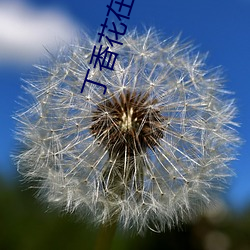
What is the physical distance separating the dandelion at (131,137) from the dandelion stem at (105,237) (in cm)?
16

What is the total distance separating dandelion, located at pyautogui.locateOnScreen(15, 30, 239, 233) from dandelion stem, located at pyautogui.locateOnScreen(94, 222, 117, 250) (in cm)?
16

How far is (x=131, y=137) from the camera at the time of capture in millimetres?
2256

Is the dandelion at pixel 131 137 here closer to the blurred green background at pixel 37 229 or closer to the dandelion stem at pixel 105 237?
the dandelion stem at pixel 105 237

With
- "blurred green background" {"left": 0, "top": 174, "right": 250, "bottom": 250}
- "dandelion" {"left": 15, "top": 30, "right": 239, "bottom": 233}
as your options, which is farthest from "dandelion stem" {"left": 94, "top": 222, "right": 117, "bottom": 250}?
"blurred green background" {"left": 0, "top": 174, "right": 250, "bottom": 250}

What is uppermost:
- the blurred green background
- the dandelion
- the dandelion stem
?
the dandelion

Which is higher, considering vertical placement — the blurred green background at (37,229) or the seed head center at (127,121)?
the seed head center at (127,121)

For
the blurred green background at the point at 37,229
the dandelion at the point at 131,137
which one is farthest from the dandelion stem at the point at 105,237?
the blurred green background at the point at 37,229

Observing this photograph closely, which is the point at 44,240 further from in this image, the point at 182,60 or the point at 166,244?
the point at 182,60

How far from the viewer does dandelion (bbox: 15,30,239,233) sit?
88.3 inches

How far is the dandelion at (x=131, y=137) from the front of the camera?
224cm

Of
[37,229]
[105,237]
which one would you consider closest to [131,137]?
[105,237]

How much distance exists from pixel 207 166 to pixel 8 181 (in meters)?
6.54

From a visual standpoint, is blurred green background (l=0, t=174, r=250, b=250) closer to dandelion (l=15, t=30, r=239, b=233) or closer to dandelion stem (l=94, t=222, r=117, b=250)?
dandelion (l=15, t=30, r=239, b=233)

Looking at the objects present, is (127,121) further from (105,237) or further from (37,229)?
(37,229)
